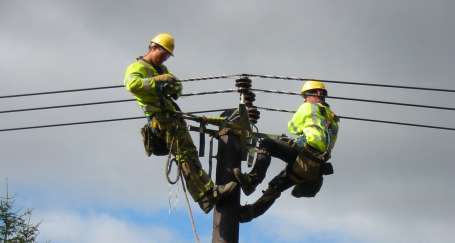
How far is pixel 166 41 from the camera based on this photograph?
36.3 feet

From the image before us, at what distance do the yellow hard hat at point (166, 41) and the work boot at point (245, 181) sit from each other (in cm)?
153

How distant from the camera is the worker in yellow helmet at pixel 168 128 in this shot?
419 inches

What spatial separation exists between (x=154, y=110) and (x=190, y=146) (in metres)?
0.55

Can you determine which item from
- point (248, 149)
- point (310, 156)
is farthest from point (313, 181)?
point (248, 149)

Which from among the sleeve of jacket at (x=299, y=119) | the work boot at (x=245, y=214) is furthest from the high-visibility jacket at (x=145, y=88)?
the sleeve of jacket at (x=299, y=119)

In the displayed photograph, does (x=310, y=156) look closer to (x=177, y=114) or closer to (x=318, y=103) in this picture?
(x=318, y=103)

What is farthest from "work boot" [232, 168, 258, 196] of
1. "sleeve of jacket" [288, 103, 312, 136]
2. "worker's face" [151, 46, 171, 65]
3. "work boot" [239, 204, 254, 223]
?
"worker's face" [151, 46, 171, 65]

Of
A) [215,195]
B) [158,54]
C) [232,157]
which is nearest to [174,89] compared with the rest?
[158,54]

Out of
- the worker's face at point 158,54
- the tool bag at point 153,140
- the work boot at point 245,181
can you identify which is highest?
the worker's face at point 158,54

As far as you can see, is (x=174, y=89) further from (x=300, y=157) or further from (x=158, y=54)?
(x=300, y=157)

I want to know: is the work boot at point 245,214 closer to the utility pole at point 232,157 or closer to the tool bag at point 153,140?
the utility pole at point 232,157

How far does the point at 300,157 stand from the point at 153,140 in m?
1.64

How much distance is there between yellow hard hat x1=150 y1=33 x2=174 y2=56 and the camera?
36.3 ft

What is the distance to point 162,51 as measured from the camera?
11094 millimetres
